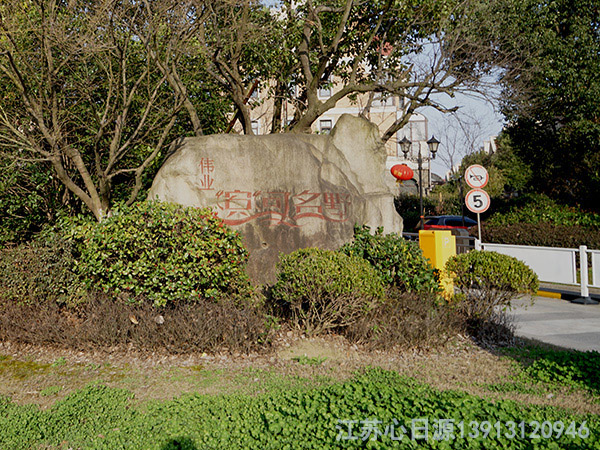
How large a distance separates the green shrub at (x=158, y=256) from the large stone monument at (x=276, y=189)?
3.41ft

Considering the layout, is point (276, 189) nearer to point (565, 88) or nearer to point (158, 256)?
point (158, 256)

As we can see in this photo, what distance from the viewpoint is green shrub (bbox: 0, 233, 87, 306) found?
23.6 ft

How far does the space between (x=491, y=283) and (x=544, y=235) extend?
8.69m

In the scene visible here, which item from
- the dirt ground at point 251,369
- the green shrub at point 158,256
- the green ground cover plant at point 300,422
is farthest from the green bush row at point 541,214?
the green ground cover plant at point 300,422

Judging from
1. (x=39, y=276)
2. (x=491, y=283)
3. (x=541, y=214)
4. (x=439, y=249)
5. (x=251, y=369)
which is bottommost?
(x=251, y=369)

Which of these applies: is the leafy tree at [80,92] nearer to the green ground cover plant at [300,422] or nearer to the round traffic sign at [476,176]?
the green ground cover plant at [300,422]

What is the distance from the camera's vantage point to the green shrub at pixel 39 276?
7207 millimetres

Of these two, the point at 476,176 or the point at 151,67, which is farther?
the point at 476,176

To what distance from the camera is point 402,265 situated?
298 inches

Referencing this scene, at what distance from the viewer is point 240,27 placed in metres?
10.4

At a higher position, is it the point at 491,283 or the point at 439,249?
the point at 439,249

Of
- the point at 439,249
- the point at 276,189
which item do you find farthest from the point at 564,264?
the point at 276,189

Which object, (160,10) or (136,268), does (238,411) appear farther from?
(160,10)

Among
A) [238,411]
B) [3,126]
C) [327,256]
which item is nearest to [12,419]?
[238,411]
